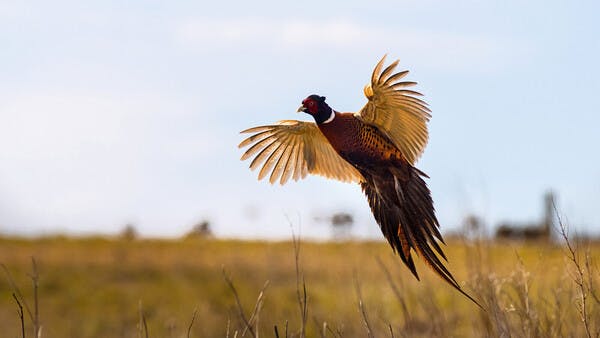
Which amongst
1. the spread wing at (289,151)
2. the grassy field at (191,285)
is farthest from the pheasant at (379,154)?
the grassy field at (191,285)

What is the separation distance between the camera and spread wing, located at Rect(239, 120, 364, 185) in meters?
4.02

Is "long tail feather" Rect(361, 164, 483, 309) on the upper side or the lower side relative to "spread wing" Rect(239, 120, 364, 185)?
lower

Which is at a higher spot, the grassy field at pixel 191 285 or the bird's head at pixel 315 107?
the bird's head at pixel 315 107

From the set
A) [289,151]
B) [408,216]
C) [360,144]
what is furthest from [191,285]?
[408,216]

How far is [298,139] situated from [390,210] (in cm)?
95

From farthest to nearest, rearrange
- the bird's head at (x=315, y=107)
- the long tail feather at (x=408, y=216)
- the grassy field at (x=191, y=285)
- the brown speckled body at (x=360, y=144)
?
1. the grassy field at (x=191, y=285)
2. the bird's head at (x=315, y=107)
3. the brown speckled body at (x=360, y=144)
4. the long tail feather at (x=408, y=216)

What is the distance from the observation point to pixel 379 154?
3332 millimetres

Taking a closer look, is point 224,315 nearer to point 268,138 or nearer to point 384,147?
point 268,138

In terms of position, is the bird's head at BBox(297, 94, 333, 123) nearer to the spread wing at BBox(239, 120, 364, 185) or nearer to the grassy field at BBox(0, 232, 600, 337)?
the spread wing at BBox(239, 120, 364, 185)

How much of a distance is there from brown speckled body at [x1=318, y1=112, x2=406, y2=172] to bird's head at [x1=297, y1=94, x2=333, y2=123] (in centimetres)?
11

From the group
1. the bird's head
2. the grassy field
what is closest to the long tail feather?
the bird's head

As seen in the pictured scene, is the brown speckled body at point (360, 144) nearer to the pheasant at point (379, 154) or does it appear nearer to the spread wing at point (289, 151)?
the pheasant at point (379, 154)

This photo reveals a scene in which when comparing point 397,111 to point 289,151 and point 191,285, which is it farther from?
point 191,285

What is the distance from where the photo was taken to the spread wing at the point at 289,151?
4.02 metres
